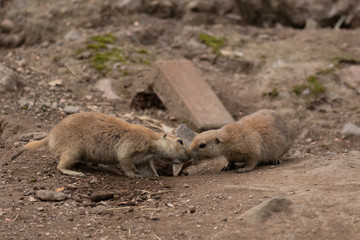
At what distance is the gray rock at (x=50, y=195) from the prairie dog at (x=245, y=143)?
215 cm

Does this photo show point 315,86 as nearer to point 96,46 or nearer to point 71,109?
point 96,46

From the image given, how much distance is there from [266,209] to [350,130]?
4.84 metres

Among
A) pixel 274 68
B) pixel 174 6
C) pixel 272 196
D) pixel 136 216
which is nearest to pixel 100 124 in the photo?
pixel 136 216

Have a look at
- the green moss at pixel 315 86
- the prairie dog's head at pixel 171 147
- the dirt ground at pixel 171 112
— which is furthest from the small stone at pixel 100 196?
the green moss at pixel 315 86

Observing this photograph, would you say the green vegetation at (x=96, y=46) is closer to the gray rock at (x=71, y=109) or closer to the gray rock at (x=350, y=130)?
the gray rock at (x=71, y=109)

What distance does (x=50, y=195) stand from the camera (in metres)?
5.45

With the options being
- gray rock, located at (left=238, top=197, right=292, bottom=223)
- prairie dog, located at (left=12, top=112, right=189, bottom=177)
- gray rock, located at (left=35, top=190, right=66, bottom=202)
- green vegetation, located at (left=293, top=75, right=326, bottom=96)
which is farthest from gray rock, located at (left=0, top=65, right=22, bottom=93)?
gray rock, located at (left=238, top=197, right=292, bottom=223)

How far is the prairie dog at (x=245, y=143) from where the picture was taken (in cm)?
707

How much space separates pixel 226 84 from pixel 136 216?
5.65 meters

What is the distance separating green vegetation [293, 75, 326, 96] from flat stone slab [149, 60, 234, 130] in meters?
1.72

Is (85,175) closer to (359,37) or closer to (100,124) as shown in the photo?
(100,124)

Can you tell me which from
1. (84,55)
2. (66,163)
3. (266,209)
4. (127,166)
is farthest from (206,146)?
(84,55)

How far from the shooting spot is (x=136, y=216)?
5.14 meters

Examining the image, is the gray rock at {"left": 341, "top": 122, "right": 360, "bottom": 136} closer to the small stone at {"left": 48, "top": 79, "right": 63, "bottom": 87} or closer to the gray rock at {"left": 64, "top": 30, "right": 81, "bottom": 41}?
the small stone at {"left": 48, "top": 79, "right": 63, "bottom": 87}
